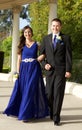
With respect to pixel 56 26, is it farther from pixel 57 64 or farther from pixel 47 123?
pixel 47 123

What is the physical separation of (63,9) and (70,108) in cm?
2071

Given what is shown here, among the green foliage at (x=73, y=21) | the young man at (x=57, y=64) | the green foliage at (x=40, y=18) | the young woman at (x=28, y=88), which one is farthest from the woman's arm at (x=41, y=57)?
the green foliage at (x=40, y=18)

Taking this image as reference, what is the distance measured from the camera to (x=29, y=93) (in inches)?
348

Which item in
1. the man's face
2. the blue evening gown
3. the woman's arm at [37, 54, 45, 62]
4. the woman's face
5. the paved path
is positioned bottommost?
the paved path

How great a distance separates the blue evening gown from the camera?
878 cm

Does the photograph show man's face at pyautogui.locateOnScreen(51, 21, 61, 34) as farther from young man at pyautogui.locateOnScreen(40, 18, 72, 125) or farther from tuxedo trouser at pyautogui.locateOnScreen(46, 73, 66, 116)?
tuxedo trouser at pyautogui.locateOnScreen(46, 73, 66, 116)

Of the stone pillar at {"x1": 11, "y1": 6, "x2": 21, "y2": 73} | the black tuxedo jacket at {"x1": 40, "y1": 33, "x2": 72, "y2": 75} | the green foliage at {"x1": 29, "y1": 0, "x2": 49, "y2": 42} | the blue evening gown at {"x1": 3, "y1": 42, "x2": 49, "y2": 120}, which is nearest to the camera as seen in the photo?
the black tuxedo jacket at {"x1": 40, "y1": 33, "x2": 72, "y2": 75}

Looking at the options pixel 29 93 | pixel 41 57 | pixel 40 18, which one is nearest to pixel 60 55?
pixel 41 57

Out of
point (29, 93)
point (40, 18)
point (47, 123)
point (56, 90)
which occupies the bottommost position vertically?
point (47, 123)

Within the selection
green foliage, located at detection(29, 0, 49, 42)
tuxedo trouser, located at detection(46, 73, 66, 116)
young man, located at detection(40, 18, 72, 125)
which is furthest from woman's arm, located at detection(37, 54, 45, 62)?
green foliage, located at detection(29, 0, 49, 42)

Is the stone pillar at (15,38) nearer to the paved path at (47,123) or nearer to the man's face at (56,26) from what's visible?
the paved path at (47,123)

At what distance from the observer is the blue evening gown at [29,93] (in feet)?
28.8

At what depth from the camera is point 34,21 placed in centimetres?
3716

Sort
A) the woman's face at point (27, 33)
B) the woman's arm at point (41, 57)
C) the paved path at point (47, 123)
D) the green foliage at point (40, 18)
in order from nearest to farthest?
the paved path at point (47, 123) < the woman's arm at point (41, 57) < the woman's face at point (27, 33) < the green foliage at point (40, 18)
